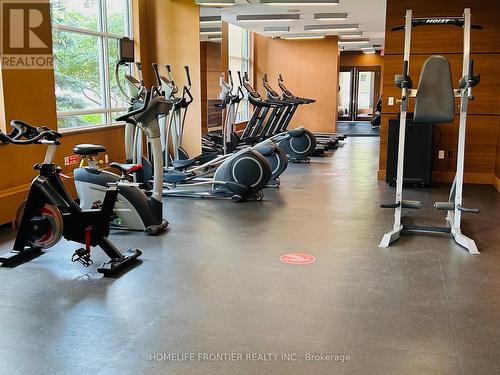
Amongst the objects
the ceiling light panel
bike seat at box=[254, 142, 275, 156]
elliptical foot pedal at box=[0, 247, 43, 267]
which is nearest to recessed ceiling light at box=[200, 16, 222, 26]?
bike seat at box=[254, 142, 275, 156]

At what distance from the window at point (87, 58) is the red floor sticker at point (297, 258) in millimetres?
3980

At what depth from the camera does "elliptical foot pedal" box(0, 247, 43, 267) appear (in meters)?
4.29

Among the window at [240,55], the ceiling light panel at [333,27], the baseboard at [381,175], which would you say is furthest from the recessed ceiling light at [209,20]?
the baseboard at [381,175]

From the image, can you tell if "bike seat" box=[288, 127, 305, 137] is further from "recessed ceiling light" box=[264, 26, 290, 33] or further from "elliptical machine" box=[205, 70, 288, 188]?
"recessed ceiling light" box=[264, 26, 290, 33]

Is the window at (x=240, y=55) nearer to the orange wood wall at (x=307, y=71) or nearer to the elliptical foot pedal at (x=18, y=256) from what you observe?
the orange wood wall at (x=307, y=71)

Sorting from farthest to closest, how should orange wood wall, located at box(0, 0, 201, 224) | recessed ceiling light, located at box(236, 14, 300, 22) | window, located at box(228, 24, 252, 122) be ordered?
1. window, located at box(228, 24, 252, 122)
2. recessed ceiling light, located at box(236, 14, 300, 22)
3. orange wood wall, located at box(0, 0, 201, 224)

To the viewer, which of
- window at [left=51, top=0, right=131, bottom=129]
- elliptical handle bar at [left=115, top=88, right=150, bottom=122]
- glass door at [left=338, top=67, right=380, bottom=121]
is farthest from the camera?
glass door at [left=338, top=67, right=380, bottom=121]

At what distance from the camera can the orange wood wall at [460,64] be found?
24.8 feet

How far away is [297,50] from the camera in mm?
16156

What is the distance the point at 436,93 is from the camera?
482 centimetres

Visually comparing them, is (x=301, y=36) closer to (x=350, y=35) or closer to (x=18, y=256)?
(x=350, y=35)

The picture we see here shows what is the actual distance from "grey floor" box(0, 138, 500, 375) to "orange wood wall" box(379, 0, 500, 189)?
2.55 m

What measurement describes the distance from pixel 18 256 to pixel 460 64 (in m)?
6.57

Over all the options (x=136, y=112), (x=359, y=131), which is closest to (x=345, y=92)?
(x=359, y=131)
